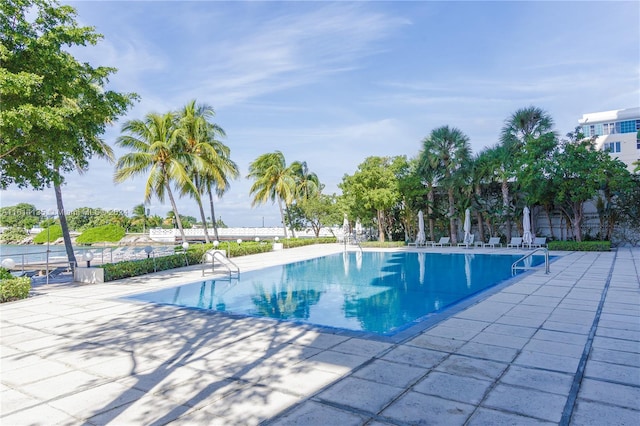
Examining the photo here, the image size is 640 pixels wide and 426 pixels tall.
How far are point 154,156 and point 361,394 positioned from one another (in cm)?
1691

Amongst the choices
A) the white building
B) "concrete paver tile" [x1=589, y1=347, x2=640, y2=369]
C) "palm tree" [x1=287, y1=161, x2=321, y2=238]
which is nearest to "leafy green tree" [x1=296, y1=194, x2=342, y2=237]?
"palm tree" [x1=287, y1=161, x2=321, y2=238]

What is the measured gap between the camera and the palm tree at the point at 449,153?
72.0ft

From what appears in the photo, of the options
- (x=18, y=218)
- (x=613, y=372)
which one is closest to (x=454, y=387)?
(x=613, y=372)

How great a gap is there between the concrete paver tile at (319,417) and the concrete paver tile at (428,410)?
0.87 ft

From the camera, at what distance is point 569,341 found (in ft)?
16.5

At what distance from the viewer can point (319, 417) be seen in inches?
123

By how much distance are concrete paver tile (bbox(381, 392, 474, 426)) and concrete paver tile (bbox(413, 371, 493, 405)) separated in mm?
108

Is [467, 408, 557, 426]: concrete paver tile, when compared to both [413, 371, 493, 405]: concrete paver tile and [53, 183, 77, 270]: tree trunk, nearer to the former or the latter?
[413, 371, 493, 405]: concrete paver tile

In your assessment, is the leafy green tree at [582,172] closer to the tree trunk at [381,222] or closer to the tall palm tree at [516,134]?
the tall palm tree at [516,134]

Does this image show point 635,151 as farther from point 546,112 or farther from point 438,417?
point 438,417

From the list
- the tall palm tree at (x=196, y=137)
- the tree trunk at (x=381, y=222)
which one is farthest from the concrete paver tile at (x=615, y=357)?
the tree trunk at (x=381, y=222)

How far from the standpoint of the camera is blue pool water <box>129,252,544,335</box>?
7902mm

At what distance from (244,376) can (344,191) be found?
2230cm

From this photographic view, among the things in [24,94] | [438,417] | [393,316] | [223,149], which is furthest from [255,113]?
[438,417]
